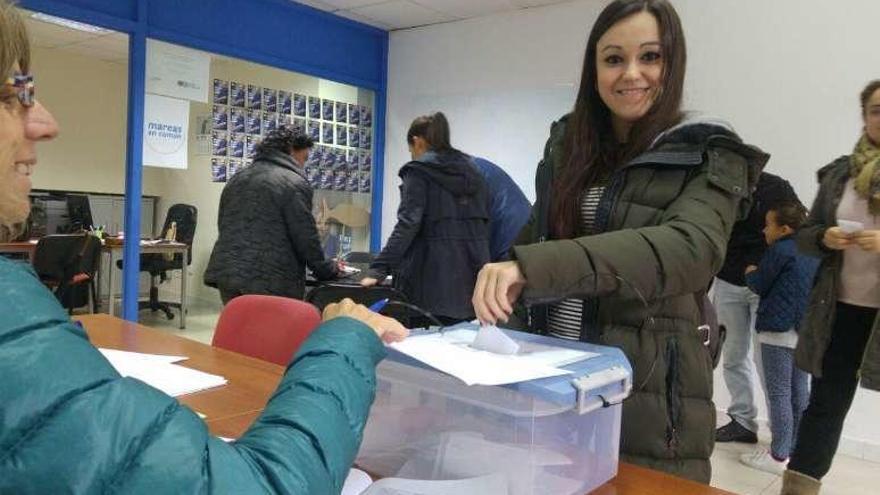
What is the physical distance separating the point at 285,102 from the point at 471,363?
4.24 m

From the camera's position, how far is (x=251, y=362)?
5.68 feet

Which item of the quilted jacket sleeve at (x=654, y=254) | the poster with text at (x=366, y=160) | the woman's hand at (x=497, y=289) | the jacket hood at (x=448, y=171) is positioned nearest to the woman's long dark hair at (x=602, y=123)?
the quilted jacket sleeve at (x=654, y=254)

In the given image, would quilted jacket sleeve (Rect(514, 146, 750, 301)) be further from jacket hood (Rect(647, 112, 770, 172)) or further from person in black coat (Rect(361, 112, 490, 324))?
person in black coat (Rect(361, 112, 490, 324))

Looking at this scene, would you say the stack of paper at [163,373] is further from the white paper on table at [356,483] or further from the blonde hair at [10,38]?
the blonde hair at [10,38]

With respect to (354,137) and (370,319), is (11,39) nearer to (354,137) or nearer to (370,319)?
(370,319)

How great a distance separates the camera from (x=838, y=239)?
223 centimetres

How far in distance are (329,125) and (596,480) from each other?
444 centimetres

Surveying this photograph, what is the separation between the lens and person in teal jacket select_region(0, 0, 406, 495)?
1.59ft

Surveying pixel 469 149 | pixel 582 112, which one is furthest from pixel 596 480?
pixel 469 149

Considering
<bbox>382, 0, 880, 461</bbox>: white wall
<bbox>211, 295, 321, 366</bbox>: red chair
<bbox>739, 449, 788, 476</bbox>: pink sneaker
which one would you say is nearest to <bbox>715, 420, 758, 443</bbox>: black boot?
<bbox>739, 449, 788, 476</bbox>: pink sneaker

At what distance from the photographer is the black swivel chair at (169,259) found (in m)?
4.71

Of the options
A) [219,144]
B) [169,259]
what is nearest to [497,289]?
[219,144]

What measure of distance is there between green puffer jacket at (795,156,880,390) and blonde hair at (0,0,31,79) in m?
2.38

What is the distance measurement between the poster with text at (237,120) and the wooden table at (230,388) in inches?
95.4
